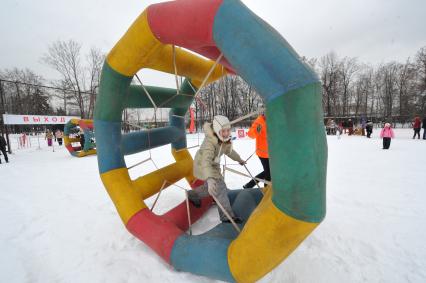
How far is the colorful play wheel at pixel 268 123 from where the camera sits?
60.2 inches

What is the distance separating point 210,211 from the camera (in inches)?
148

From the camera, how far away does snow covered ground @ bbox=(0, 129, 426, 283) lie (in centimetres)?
223

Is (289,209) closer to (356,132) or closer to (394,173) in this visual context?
(394,173)

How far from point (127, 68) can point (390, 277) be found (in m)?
3.51

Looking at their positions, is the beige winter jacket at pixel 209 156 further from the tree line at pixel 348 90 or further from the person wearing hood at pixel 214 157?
the tree line at pixel 348 90

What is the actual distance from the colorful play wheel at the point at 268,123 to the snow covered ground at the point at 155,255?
1.27ft

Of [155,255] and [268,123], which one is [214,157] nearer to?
[268,123]

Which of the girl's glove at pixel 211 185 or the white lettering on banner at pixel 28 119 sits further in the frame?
the white lettering on banner at pixel 28 119

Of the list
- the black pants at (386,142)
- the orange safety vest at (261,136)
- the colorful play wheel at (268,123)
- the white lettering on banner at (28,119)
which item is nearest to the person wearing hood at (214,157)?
the colorful play wheel at (268,123)

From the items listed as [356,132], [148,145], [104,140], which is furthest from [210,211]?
[356,132]

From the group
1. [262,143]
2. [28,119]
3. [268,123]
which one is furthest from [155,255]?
[28,119]

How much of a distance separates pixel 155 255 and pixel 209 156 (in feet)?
4.32

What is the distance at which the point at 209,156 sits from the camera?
260cm

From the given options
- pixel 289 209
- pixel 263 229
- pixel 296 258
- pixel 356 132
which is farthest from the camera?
pixel 356 132
